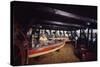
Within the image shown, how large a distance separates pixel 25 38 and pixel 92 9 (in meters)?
0.82

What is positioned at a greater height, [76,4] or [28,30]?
[76,4]

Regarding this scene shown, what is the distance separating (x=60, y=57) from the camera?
2213 mm

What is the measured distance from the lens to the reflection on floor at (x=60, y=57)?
213 centimetres

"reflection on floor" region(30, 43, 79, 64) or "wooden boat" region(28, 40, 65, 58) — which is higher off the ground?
"wooden boat" region(28, 40, 65, 58)

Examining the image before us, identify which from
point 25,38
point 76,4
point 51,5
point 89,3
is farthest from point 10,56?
point 89,3

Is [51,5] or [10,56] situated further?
[51,5]

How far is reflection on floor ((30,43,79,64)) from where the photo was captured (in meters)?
2.13

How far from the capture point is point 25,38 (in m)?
2.07

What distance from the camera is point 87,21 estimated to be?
92.0 inches

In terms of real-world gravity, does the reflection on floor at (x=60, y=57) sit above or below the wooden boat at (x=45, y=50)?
below
